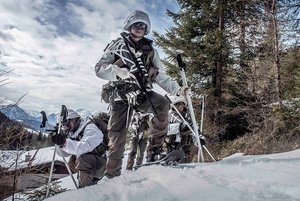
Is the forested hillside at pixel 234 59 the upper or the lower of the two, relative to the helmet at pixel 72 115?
upper

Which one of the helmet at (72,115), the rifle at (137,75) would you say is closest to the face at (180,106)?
the helmet at (72,115)

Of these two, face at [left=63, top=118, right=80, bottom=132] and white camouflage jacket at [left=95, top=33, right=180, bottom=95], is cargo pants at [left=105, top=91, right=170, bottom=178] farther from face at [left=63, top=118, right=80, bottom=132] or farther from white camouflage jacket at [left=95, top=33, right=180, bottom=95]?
face at [left=63, top=118, right=80, bottom=132]

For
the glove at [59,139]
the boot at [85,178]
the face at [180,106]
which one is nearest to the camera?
the glove at [59,139]

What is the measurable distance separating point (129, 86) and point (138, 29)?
867mm

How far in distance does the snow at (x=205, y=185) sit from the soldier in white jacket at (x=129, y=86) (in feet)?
5.41

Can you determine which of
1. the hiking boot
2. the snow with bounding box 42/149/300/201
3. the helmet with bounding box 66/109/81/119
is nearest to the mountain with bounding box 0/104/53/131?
the helmet with bounding box 66/109/81/119

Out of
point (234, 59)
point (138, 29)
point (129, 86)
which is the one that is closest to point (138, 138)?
point (129, 86)

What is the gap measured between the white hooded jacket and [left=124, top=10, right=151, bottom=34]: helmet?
157cm

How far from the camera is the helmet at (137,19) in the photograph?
191 inches

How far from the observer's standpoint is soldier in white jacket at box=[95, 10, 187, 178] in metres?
4.59

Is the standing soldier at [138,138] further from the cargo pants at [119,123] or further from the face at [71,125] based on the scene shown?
the cargo pants at [119,123]

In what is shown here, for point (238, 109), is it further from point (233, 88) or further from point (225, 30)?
point (225, 30)

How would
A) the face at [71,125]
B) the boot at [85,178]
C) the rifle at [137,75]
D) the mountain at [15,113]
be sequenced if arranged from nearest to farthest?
1. the rifle at [137,75]
2. the boot at [85,178]
3. the face at [71,125]
4. the mountain at [15,113]

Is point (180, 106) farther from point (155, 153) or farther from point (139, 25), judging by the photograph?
point (139, 25)
